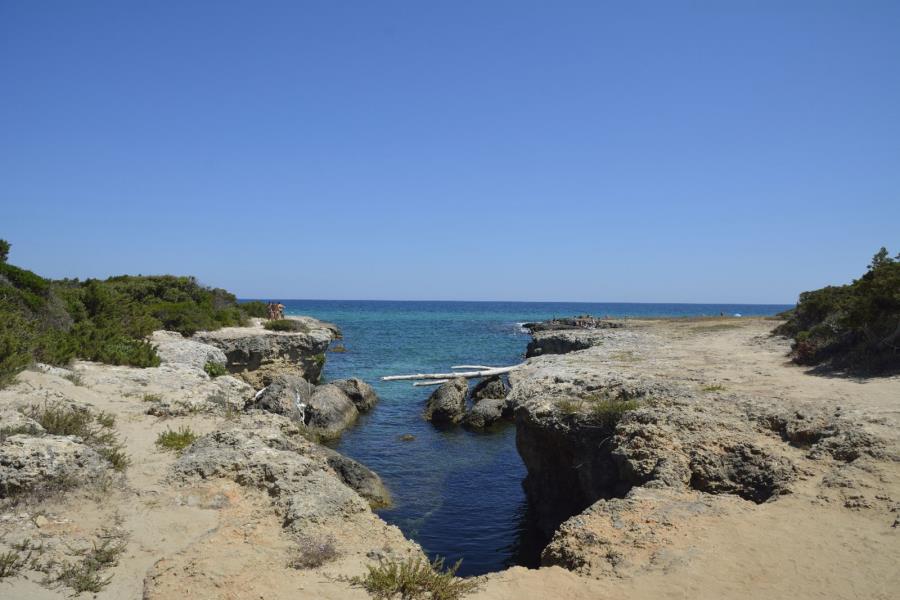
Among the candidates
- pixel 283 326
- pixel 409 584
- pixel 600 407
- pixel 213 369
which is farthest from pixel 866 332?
pixel 283 326

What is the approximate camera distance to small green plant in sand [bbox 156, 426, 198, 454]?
27.9ft

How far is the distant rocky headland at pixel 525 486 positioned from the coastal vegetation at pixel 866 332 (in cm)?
151

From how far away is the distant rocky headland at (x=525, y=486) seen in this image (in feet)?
18.0

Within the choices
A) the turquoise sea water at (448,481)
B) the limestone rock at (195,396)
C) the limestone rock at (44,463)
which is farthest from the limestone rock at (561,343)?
the limestone rock at (44,463)

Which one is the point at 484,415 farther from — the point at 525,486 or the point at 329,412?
the point at 525,486

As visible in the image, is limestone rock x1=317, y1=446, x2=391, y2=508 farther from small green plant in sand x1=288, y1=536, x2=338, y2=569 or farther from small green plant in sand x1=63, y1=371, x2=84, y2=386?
small green plant in sand x1=288, y1=536, x2=338, y2=569

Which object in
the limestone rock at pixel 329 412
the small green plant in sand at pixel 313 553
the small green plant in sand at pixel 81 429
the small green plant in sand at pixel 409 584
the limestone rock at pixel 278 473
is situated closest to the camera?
the small green plant in sand at pixel 409 584

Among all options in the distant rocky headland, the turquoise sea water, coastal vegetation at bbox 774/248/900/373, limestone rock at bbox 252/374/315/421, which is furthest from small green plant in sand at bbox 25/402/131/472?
coastal vegetation at bbox 774/248/900/373

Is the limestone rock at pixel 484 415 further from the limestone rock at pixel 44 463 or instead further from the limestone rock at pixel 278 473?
the limestone rock at pixel 44 463

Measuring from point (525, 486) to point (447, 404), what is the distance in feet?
29.1

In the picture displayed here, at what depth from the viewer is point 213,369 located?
60.0ft

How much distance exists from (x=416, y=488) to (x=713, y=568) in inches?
398

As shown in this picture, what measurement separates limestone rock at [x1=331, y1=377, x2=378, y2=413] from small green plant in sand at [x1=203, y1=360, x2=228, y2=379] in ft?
22.4

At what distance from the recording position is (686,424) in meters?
9.45
